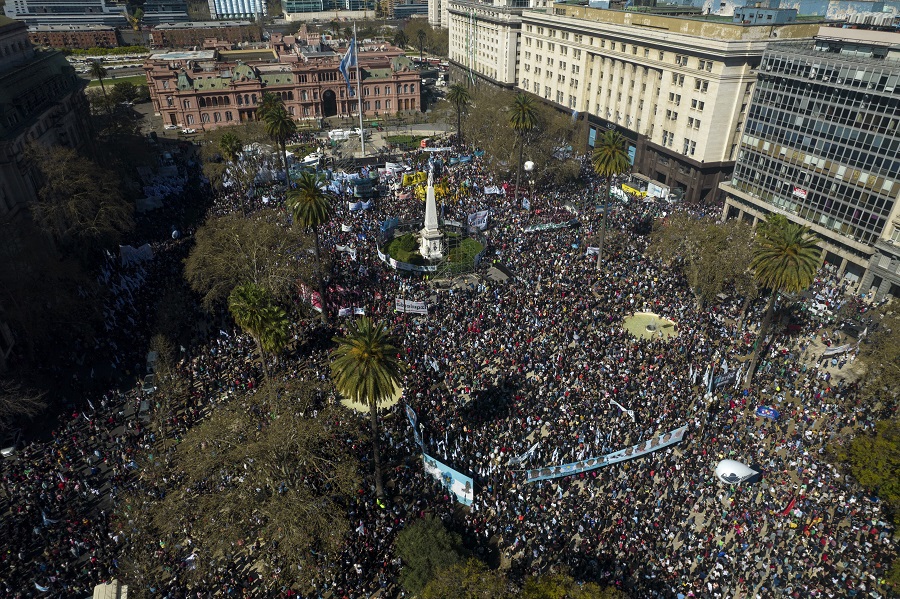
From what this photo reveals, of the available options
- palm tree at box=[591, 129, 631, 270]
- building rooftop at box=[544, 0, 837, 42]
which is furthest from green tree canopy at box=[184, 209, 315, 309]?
building rooftop at box=[544, 0, 837, 42]

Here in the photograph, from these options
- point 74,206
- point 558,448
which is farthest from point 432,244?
point 74,206

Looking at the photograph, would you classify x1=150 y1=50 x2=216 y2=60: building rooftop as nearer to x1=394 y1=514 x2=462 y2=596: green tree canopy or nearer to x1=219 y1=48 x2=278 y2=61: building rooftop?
x1=219 y1=48 x2=278 y2=61: building rooftop

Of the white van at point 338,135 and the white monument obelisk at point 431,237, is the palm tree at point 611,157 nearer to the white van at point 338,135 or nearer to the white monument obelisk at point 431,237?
the white monument obelisk at point 431,237

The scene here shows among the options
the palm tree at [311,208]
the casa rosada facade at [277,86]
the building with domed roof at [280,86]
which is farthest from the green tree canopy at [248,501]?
the casa rosada facade at [277,86]

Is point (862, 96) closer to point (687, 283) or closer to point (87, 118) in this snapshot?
point (687, 283)

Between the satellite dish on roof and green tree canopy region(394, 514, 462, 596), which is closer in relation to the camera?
green tree canopy region(394, 514, 462, 596)

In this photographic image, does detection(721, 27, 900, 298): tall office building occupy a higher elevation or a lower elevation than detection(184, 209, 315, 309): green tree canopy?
higher
